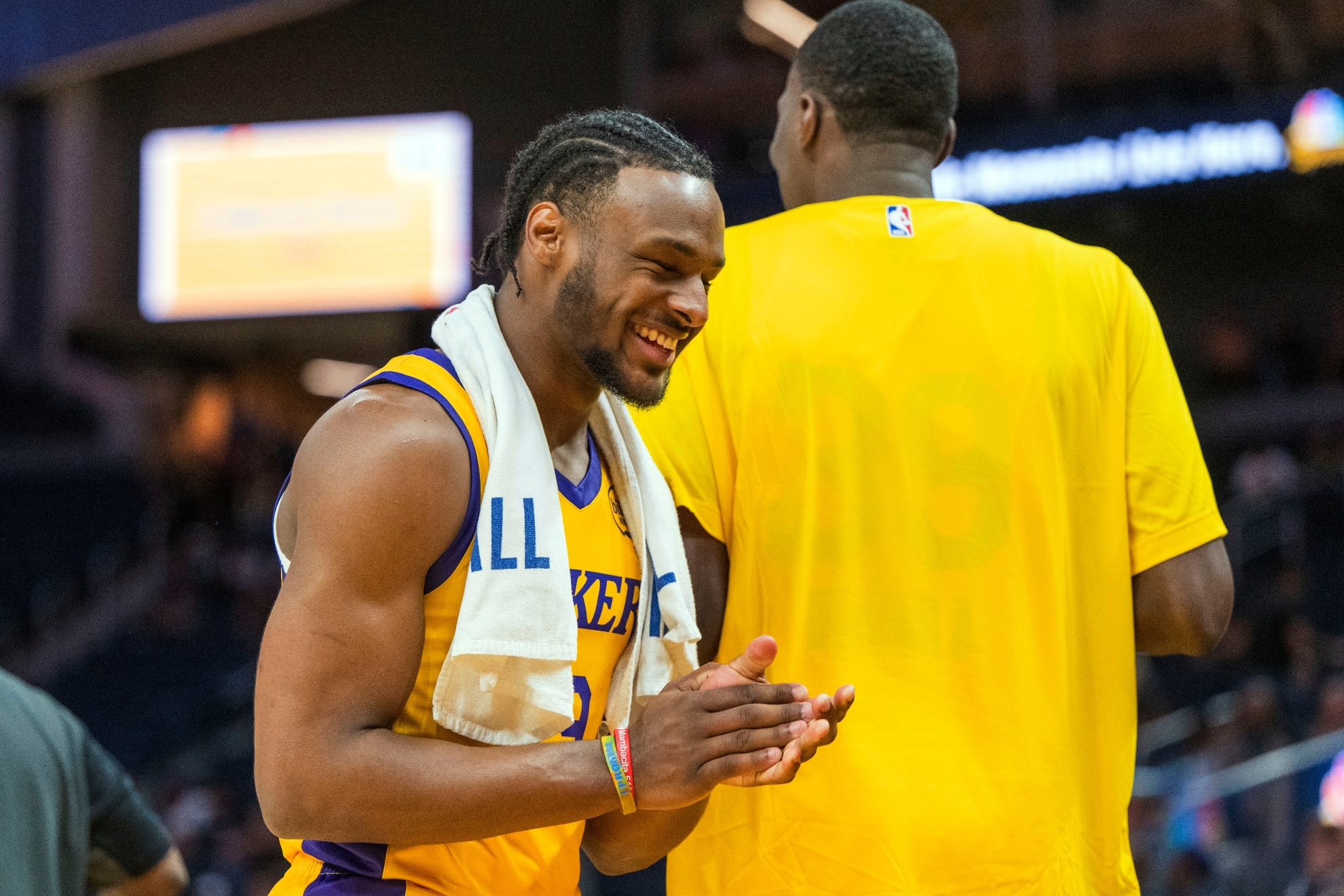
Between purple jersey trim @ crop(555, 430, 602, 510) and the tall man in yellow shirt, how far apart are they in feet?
0.60

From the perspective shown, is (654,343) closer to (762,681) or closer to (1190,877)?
(762,681)

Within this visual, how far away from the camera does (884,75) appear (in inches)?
94.7

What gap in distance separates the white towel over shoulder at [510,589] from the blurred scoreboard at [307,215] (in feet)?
37.1

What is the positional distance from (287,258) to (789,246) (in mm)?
11826

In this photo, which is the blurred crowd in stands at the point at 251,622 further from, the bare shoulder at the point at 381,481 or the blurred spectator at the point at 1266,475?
the bare shoulder at the point at 381,481

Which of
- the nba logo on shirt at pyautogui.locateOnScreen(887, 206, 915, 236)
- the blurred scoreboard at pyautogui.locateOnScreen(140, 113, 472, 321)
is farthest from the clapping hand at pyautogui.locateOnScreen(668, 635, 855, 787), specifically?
the blurred scoreboard at pyautogui.locateOnScreen(140, 113, 472, 321)

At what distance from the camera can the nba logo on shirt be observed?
7.59 ft

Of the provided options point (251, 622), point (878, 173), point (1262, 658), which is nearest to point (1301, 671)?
point (1262, 658)

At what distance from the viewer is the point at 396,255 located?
43.0ft

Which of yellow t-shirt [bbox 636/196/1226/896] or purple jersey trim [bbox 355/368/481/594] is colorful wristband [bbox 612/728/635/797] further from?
yellow t-shirt [bbox 636/196/1226/896]

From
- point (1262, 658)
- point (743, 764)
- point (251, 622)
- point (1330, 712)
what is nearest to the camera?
point (743, 764)

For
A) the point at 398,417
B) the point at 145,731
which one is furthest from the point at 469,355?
the point at 145,731

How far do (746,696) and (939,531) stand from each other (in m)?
0.69

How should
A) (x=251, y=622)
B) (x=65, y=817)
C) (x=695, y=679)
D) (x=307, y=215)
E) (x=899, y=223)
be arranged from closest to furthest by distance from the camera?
(x=695, y=679) < (x=899, y=223) < (x=65, y=817) < (x=307, y=215) < (x=251, y=622)
